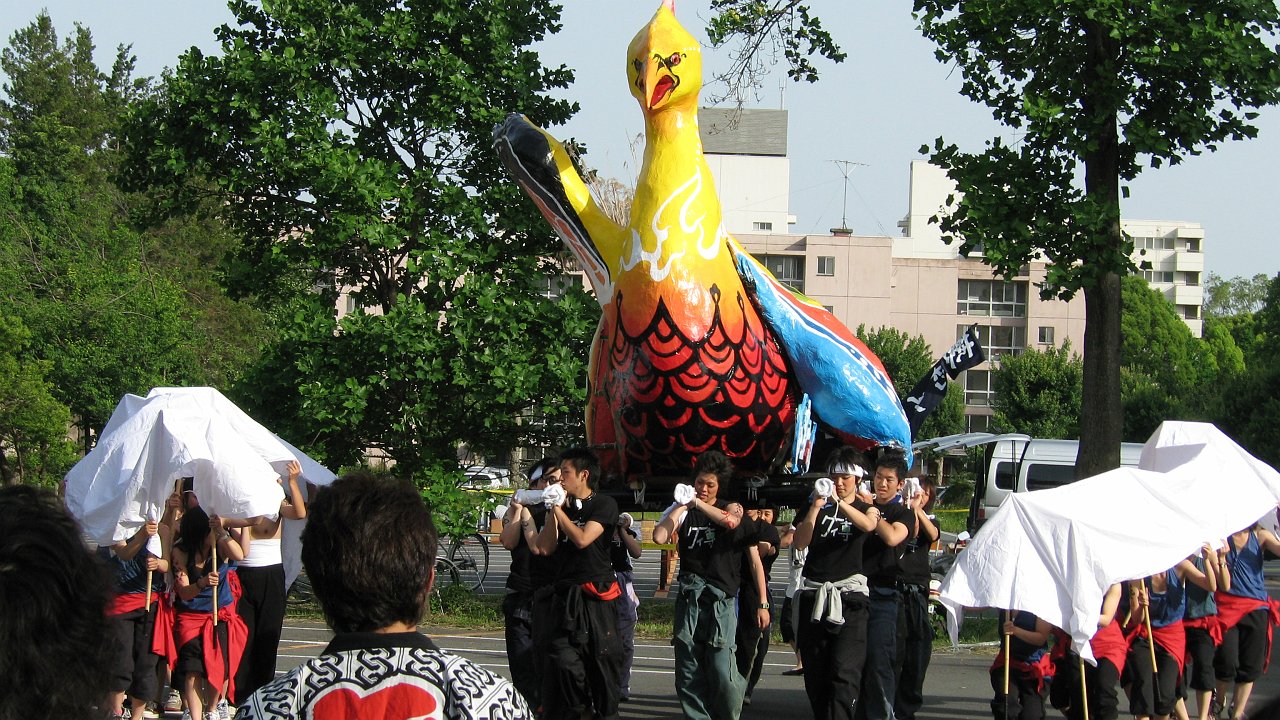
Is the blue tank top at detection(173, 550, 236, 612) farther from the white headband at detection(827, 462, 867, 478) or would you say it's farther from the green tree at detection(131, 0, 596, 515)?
the green tree at detection(131, 0, 596, 515)

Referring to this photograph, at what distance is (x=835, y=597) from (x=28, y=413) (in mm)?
18773

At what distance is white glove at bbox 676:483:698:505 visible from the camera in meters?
7.26

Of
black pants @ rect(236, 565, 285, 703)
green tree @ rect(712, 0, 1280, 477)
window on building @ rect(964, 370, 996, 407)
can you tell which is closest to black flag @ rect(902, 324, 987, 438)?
green tree @ rect(712, 0, 1280, 477)

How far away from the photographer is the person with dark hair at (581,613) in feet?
24.3

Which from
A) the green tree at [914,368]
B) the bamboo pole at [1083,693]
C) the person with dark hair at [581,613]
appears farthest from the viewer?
the green tree at [914,368]

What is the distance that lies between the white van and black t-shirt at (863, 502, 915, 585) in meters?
14.7

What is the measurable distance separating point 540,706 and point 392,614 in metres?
4.97

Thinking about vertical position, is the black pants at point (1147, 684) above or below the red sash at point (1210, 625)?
below

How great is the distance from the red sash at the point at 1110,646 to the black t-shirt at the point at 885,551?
3.74 feet

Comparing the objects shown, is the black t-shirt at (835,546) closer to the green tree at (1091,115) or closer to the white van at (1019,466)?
the green tree at (1091,115)

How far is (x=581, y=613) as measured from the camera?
24.4ft

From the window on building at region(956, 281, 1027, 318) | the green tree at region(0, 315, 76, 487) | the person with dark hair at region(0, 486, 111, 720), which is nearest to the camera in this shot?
the person with dark hair at region(0, 486, 111, 720)

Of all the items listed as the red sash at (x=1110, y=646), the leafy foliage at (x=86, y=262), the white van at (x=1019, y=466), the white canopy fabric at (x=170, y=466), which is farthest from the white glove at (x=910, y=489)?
the leafy foliage at (x=86, y=262)

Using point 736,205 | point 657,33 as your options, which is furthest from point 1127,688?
point 736,205
